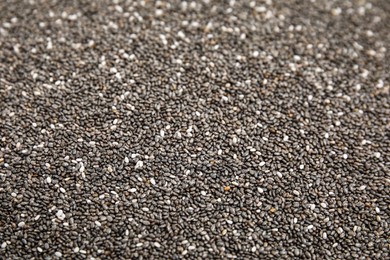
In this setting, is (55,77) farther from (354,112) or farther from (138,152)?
(354,112)

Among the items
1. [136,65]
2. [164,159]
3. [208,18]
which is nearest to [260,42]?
[208,18]

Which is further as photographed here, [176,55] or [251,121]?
[176,55]

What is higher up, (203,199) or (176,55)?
(176,55)

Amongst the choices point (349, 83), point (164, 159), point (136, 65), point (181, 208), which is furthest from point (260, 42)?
point (181, 208)

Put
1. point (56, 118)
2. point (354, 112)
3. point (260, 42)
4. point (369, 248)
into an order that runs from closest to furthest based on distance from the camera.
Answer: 1. point (369, 248)
2. point (56, 118)
3. point (354, 112)
4. point (260, 42)

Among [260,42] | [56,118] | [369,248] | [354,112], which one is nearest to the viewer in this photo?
[369,248]

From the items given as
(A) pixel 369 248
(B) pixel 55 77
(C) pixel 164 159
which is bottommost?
(A) pixel 369 248
